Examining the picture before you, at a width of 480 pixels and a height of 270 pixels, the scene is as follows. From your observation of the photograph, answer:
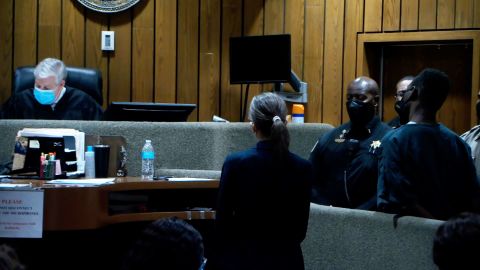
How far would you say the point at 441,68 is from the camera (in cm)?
598

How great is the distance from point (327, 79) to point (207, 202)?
7.96ft

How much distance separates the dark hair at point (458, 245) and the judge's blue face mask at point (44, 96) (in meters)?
3.61

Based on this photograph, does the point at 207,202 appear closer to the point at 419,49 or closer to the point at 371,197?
the point at 371,197

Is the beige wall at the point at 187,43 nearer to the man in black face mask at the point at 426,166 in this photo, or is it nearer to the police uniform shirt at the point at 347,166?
the police uniform shirt at the point at 347,166

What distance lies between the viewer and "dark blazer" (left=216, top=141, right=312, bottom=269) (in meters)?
2.72

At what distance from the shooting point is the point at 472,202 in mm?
3025

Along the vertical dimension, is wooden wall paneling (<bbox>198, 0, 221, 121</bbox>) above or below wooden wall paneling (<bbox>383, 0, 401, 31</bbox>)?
below

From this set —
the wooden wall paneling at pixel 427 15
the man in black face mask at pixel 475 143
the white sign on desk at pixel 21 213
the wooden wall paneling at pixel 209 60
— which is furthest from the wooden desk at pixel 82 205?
the wooden wall paneling at pixel 427 15

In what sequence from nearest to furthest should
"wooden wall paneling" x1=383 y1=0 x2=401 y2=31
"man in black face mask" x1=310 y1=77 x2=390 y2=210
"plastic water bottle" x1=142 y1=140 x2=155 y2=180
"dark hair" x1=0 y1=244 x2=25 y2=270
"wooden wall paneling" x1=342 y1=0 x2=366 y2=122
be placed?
"dark hair" x1=0 y1=244 x2=25 y2=270 < "man in black face mask" x1=310 y1=77 x2=390 y2=210 < "plastic water bottle" x1=142 y1=140 x2=155 y2=180 < "wooden wall paneling" x1=383 y1=0 x2=401 y2=31 < "wooden wall paneling" x1=342 y1=0 x2=366 y2=122

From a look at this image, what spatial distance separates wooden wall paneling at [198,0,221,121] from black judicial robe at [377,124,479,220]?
3.29m

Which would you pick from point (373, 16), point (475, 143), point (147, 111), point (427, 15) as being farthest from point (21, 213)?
point (427, 15)

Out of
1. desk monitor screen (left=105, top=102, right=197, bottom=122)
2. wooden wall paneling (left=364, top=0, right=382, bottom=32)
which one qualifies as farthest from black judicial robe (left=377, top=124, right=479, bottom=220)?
wooden wall paneling (left=364, top=0, right=382, bottom=32)

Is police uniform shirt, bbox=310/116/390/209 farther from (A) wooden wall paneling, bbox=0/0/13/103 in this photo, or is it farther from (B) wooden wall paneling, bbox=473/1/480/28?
(A) wooden wall paneling, bbox=0/0/13/103

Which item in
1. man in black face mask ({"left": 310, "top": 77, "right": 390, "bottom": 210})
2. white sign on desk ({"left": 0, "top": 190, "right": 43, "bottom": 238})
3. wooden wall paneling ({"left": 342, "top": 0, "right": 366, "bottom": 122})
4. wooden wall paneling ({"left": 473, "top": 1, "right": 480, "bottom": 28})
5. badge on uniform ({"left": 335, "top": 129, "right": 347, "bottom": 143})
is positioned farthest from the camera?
wooden wall paneling ({"left": 342, "top": 0, "right": 366, "bottom": 122})
